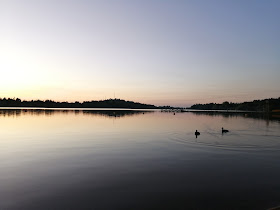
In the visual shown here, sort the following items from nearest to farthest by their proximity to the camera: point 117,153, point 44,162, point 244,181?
1. point 244,181
2. point 44,162
3. point 117,153

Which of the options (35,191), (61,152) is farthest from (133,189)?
(61,152)

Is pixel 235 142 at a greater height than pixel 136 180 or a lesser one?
lesser

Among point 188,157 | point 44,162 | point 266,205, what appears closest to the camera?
point 266,205

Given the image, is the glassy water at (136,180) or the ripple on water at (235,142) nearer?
the glassy water at (136,180)

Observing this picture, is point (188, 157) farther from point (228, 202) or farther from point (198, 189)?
point (228, 202)

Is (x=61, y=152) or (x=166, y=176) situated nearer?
(x=166, y=176)

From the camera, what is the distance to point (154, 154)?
91.7 ft

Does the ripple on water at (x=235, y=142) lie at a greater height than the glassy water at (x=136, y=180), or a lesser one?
lesser

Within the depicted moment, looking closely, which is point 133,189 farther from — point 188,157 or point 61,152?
point 61,152

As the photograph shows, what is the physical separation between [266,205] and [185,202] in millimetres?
4639

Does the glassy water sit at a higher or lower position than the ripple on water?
higher

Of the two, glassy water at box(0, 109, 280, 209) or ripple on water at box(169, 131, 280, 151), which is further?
ripple on water at box(169, 131, 280, 151)

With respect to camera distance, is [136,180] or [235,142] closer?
[136,180]

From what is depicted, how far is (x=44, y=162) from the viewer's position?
75.7ft
